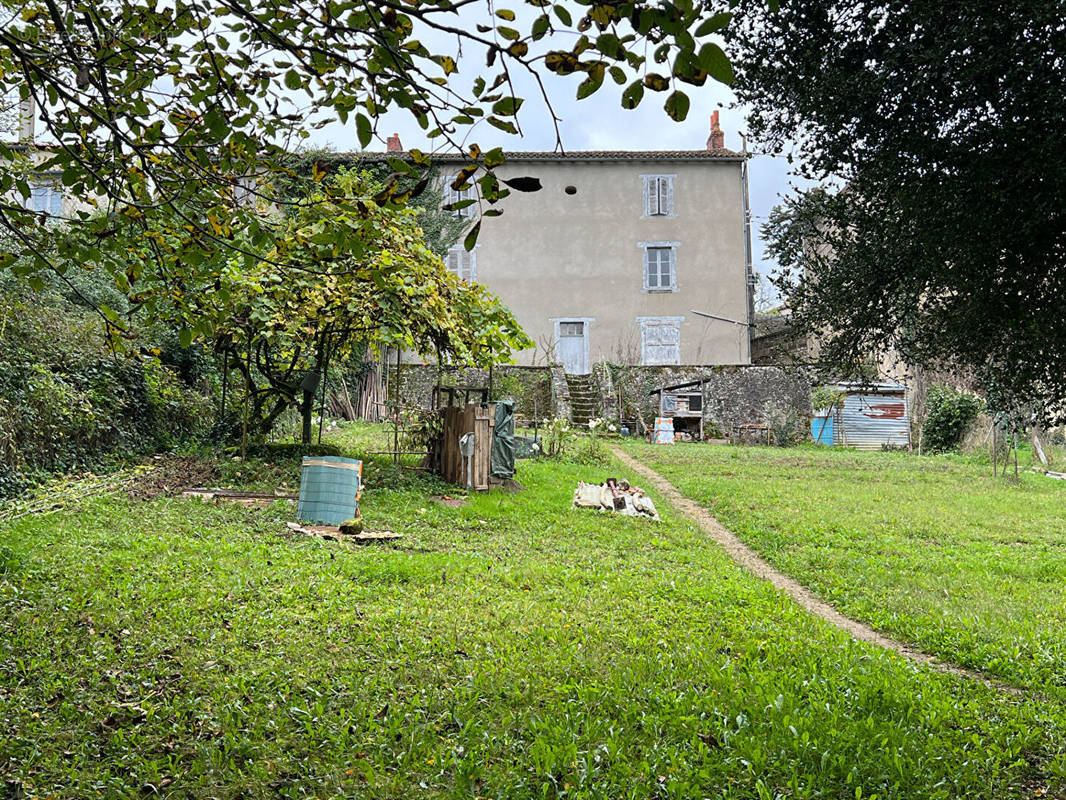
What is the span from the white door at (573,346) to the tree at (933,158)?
20845 millimetres

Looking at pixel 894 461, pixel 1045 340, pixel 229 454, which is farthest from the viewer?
pixel 894 461

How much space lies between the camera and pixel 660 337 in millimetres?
27359

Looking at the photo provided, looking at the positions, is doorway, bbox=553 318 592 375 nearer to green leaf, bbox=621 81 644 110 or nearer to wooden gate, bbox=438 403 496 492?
wooden gate, bbox=438 403 496 492

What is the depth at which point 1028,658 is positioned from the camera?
530 cm

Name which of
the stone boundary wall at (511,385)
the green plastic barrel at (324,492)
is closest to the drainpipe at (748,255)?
the stone boundary wall at (511,385)

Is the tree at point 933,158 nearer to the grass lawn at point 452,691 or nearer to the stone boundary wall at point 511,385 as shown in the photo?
the grass lawn at point 452,691

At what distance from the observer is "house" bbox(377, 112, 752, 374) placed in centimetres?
2739

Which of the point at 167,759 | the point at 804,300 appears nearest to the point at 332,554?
the point at 167,759

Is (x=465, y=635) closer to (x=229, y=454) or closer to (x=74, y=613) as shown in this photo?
(x=74, y=613)

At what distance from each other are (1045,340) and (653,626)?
318 centimetres

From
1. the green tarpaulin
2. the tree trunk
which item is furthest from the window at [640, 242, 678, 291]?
the tree trunk

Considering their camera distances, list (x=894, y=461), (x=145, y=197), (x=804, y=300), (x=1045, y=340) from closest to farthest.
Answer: (x=145, y=197) → (x=1045, y=340) → (x=804, y=300) → (x=894, y=461)

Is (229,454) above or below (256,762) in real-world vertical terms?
above

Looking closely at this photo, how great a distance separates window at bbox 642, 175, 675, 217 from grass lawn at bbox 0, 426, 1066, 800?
22.3 metres
